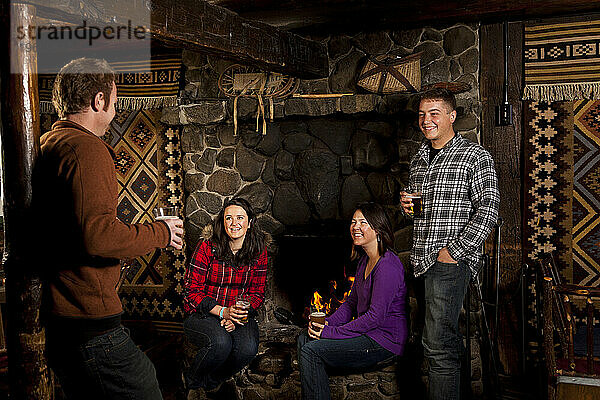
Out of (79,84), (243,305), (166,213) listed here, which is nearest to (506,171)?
(243,305)

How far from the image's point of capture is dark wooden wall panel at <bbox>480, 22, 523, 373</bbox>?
3.87 metres

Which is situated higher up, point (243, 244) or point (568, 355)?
point (243, 244)

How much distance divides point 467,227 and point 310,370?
3.70 ft

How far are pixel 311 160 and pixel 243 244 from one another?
3.21 ft

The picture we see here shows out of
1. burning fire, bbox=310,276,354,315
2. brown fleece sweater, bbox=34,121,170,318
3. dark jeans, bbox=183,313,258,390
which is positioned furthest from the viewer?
burning fire, bbox=310,276,354,315

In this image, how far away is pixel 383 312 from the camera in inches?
119

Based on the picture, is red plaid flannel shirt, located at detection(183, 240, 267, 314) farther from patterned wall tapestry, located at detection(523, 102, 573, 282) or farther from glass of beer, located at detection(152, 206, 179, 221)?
patterned wall tapestry, located at detection(523, 102, 573, 282)

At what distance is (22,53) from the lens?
213cm

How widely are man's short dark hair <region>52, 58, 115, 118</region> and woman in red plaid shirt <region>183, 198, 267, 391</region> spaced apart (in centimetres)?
156

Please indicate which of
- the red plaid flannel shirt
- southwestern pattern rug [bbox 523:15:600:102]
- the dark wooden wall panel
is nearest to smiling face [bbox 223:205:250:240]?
the red plaid flannel shirt

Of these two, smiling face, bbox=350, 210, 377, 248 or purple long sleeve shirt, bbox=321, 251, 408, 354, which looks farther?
smiling face, bbox=350, 210, 377, 248

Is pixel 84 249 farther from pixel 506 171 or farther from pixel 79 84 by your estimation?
pixel 506 171

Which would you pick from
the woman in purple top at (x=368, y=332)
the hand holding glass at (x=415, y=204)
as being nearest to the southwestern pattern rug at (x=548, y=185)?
the hand holding glass at (x=415, y=204)

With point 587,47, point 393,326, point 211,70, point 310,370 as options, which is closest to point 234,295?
point 310,370
